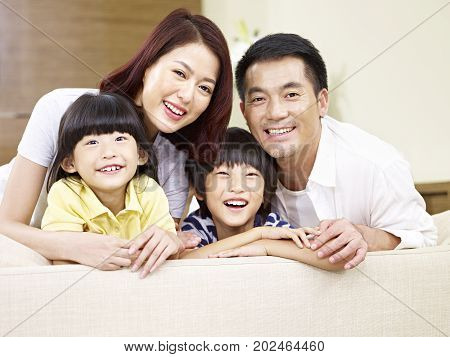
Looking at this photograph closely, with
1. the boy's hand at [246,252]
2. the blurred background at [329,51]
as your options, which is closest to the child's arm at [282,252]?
the boy's hand at [246,252]

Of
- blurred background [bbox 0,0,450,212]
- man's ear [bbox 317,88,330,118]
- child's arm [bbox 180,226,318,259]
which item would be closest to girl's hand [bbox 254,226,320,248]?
child's arm [bbox 180,226,318,259]

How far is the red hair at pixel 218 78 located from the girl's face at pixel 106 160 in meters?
0.24

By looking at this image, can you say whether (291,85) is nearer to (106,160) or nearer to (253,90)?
(253,90)

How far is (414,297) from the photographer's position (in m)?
1.04

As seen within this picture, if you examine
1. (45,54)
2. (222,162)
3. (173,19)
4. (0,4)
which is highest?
(0,4)

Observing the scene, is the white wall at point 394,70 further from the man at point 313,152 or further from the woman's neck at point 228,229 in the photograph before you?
the woman's neck at point 228,229

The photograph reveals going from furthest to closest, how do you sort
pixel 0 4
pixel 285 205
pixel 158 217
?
pixel 0 4 < pixel 285 205 < pixel 158 217

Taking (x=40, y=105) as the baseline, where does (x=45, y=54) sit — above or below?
above

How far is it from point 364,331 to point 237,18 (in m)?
2.29

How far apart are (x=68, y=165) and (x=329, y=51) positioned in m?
1.42

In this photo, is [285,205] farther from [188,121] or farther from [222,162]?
[188,121]

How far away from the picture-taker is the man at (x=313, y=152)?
1396 millimetres
